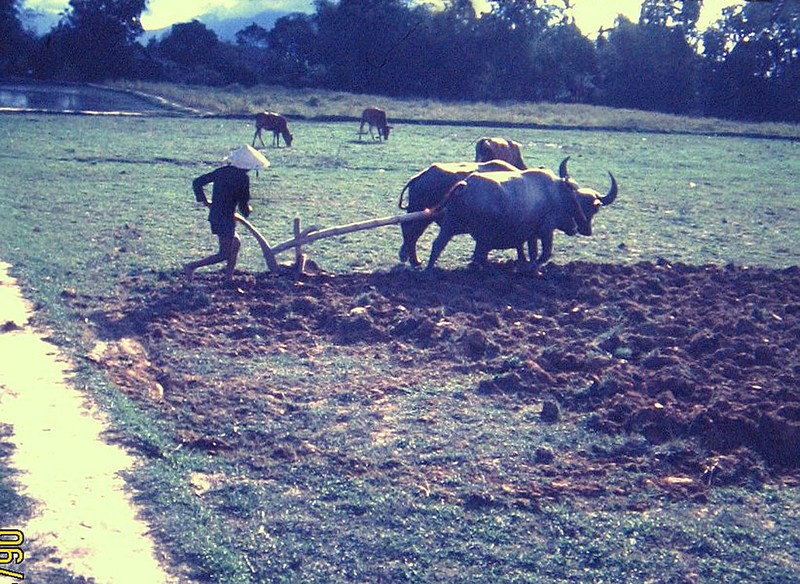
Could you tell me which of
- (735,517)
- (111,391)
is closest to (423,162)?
(111,391)

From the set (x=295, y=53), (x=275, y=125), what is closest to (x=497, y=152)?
(x=275, y=125)

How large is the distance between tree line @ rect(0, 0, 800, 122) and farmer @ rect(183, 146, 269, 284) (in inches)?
1814

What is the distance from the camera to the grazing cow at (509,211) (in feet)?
41.3

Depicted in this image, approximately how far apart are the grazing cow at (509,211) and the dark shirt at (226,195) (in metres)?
2.54

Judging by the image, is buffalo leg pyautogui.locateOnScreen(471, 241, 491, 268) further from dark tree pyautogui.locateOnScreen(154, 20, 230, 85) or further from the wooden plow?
dark tree pyautogui.locateOnScreen(154, 20, 230, 85)

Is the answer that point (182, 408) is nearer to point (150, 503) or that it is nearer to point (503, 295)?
point (150, 503)

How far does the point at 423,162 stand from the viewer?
27422 millimetres

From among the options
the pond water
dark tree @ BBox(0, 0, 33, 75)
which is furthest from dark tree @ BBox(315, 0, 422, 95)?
dark tree @ BBox(0, 0, 33, 75)

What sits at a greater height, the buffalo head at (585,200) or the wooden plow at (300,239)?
the buffalo head at (585,200)

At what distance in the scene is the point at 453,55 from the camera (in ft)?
194

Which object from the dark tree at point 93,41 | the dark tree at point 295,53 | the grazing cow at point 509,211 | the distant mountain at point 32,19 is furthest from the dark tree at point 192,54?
the grazing cow at point 509,211

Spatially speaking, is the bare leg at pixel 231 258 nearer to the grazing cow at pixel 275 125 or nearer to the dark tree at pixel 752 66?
the grazing cow at pixel 275 125

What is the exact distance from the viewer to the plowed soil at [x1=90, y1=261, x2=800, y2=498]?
731 cm

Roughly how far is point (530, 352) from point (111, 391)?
148 inches
